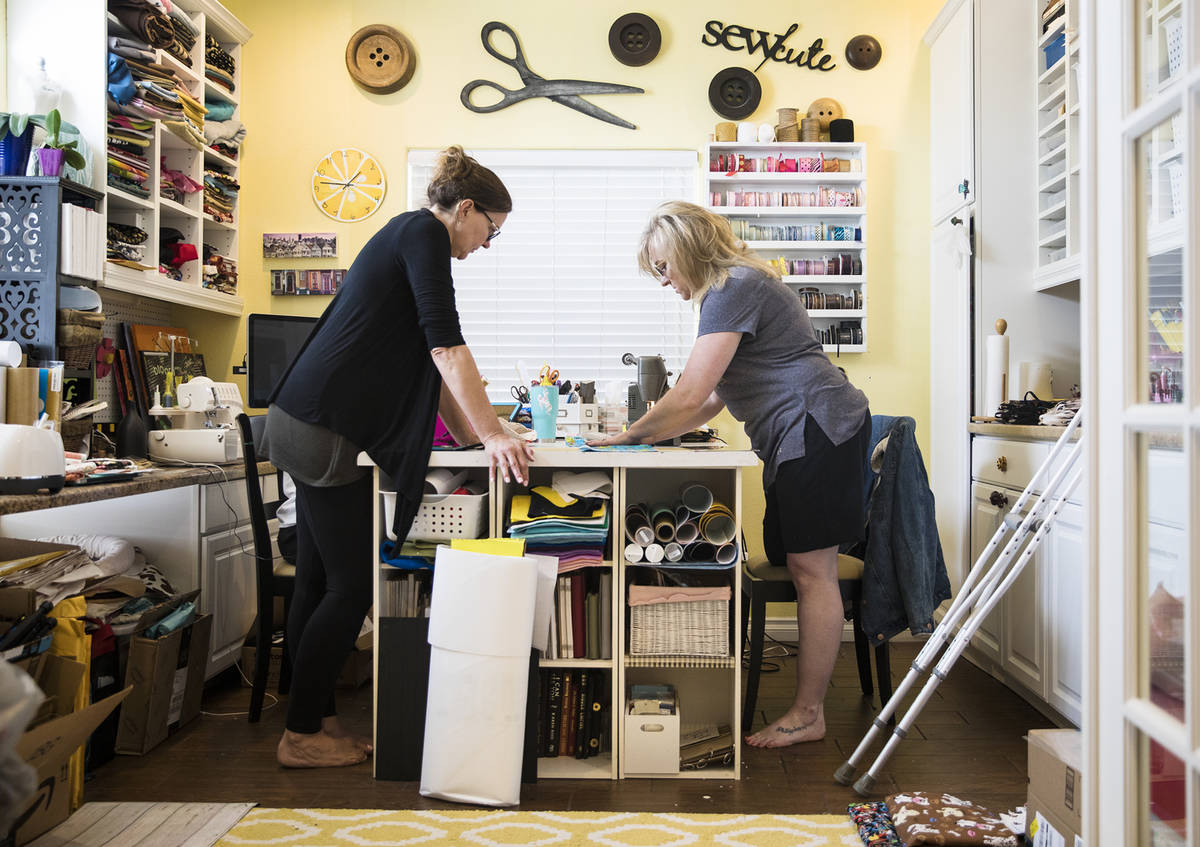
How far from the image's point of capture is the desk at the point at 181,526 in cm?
260

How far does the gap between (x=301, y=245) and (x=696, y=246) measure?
2178 millimetres

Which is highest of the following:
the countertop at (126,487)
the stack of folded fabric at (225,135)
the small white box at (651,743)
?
the stack of folded fabric at (225,135)

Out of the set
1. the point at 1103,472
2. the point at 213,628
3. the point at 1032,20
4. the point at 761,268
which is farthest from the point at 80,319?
the point at 1032,20

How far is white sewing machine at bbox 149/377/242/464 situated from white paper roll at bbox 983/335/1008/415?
2673 mm

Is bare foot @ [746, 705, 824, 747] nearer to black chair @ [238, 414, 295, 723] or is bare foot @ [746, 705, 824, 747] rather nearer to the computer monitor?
black chair @ [238, 414, 295, 723]

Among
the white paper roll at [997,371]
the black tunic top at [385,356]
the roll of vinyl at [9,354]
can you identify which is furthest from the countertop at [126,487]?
the white paper roll at [997,371]

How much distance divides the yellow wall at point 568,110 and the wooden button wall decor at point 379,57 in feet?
0.19

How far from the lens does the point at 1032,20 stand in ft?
10.8

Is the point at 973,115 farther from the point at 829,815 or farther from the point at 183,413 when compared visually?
the point at 183,413

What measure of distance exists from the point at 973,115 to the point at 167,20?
2976 millimetres

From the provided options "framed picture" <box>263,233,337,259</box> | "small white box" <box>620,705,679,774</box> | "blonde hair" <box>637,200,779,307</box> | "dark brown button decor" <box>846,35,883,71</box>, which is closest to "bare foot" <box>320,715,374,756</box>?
"small white box" <box>620,705,679,774</box>

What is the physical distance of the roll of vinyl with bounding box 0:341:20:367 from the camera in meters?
2.41

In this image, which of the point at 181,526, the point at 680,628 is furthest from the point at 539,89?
the point at 680,628

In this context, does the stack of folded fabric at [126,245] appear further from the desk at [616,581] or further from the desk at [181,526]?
the desk at [616,581]
